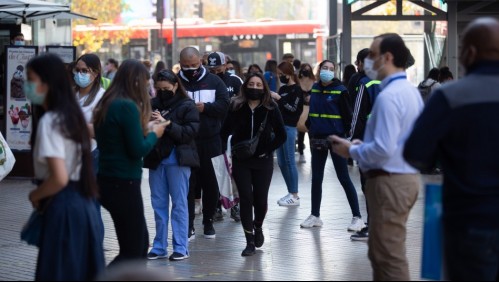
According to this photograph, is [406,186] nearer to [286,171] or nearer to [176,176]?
[176,176]

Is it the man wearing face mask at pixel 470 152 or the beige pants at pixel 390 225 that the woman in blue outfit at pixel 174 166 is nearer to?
the beige pants at pixel 390 225

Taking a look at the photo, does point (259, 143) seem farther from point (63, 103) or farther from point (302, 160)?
point (302, 160)

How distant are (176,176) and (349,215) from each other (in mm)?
3505

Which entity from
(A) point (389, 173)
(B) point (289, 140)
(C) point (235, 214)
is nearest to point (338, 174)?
(C) point (235, 214)

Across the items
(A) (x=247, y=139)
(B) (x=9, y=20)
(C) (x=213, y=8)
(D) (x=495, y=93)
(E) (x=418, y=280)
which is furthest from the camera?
(C) (x=213, y=8)

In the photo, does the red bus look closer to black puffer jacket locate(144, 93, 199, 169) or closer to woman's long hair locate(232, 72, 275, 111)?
woman's long hair locate(232, 72, 275, 111)

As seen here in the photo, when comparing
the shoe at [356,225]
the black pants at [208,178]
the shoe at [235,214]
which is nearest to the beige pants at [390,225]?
the black pants at [208,178]

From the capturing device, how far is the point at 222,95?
419 inches

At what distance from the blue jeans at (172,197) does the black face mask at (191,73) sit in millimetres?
1543

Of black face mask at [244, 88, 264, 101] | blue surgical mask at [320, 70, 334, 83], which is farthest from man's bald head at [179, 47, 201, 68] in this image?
blue surgical mask at [320, 70, 334, 83]

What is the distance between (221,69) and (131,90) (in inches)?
178

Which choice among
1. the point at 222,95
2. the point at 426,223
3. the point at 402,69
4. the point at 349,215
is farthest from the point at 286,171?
the point at 426,223

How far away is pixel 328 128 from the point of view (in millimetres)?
11023

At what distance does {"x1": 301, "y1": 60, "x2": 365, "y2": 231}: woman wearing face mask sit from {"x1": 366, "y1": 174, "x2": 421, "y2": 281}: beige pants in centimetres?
446
